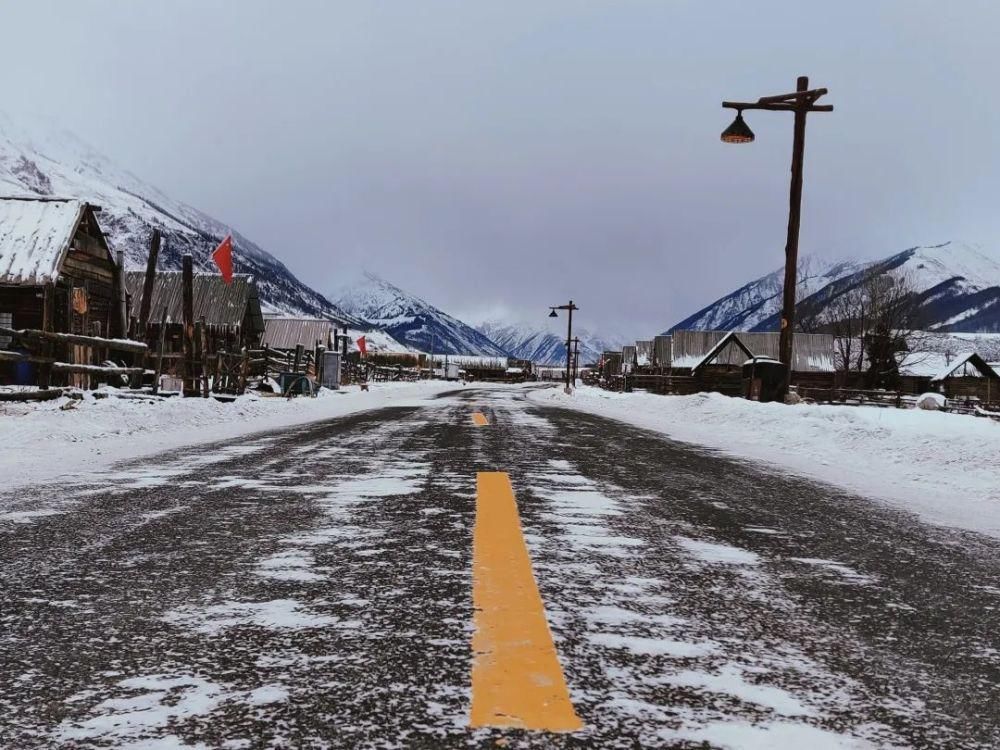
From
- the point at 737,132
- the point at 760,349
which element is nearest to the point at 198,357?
the point at 737,132

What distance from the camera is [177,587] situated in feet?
6.40

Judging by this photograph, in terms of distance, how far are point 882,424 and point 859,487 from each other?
12.9 feet

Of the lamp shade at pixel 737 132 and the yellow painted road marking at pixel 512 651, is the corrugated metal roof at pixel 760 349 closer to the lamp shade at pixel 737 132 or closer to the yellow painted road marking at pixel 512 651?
the lamp shade at pixel 737 132

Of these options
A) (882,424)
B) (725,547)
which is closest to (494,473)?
(725,547)

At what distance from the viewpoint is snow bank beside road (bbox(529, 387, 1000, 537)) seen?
440cm

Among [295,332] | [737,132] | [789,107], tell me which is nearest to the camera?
[737,132]

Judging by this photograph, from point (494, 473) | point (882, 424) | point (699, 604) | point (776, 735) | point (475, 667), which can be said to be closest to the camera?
point (776, 735)

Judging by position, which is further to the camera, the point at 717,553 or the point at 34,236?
the point at 34,236

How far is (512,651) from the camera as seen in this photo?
147 centimetres

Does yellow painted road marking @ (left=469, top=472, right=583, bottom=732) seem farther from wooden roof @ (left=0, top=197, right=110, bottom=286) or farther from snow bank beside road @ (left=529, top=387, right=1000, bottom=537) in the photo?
wooden roof @ (left=0, top=197, right=110, bottom=286)

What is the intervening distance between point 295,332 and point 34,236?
39530 millimetres

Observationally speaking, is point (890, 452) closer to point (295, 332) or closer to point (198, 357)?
point (198, 357)

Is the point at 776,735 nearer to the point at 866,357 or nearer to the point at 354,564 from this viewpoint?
the point at 354,564

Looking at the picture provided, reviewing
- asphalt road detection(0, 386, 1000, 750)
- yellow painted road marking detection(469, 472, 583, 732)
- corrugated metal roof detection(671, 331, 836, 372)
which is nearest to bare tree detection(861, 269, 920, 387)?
corrugated metal roof detection(671, 331, 836, 372)
